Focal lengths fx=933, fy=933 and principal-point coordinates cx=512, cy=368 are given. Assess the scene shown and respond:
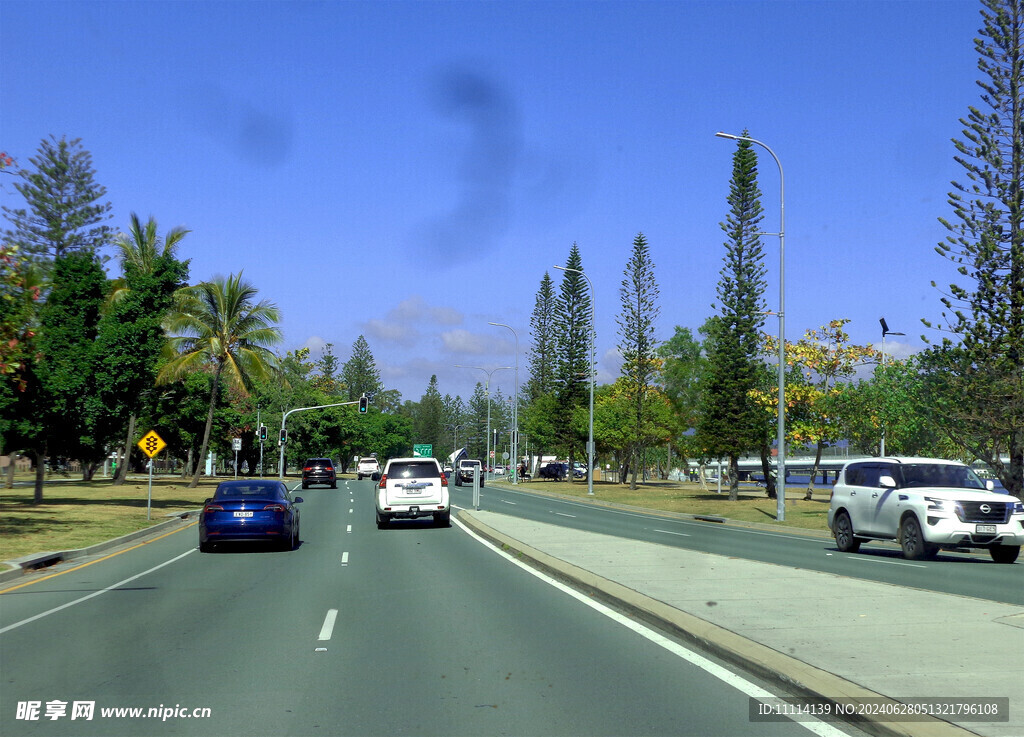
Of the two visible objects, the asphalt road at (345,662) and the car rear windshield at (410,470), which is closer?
the asphalt road at (345,662)

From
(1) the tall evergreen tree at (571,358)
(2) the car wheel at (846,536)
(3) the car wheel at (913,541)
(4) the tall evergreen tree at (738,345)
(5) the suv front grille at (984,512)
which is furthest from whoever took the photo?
(1) the tall evergreen tree at (571,358)

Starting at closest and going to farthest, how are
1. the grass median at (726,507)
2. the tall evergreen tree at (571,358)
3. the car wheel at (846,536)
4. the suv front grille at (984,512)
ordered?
1. the suv front grille at (984,512)
2. the car wheel at (846,536)
3. the grass median at (726,507)
4. the tall evergreen tree at (571,358)

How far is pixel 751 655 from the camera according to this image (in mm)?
7848

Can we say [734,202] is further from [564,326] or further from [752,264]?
[564,326]

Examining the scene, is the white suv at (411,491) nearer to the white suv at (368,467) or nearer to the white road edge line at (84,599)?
the white road edge line at (84,599)

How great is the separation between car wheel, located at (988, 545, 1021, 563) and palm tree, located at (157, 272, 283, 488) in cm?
4094

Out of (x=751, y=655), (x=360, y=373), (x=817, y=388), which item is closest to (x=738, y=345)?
(x=817, y=388)

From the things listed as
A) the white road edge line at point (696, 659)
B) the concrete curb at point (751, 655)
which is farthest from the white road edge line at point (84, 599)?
the concrete curb at point (751, 655)

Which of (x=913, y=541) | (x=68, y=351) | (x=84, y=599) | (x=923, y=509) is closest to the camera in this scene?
(x=84, y=599)

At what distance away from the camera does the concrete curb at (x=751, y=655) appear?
18.9ft

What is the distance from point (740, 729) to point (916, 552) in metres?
13.5

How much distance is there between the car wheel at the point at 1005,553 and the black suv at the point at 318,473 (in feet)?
146

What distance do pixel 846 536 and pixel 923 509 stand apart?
2808 millimetres

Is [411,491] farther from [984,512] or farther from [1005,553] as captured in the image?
[1005,553]
